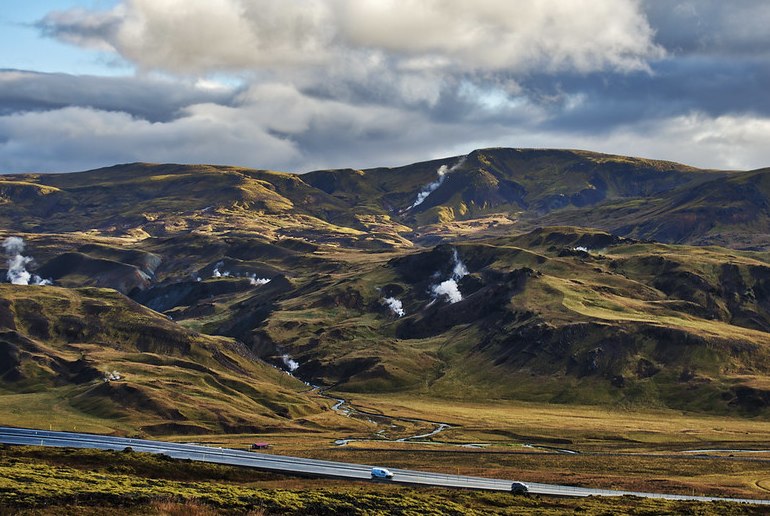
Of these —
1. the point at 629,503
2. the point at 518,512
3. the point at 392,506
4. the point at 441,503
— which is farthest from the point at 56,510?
the point at 629,503

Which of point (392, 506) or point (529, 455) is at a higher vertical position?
point (392, 506)

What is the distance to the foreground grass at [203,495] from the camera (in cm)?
7612

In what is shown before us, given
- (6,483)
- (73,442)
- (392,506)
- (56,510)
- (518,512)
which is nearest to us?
(56,510)

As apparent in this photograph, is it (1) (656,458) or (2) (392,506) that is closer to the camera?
(2) (392,506)

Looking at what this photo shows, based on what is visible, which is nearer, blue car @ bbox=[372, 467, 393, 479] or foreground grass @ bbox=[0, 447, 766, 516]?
foreground grass @ bbox=[0, 447, 766, 516]

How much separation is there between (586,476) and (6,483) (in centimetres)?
10188

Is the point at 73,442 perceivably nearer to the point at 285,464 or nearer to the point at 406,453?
the point at 285,464

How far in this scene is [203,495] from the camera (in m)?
83.8

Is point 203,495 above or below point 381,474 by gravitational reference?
above

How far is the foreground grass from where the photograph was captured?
76.1m

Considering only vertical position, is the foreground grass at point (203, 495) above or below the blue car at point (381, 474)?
above

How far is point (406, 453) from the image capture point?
196 m

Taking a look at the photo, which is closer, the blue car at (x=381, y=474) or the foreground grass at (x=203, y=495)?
the foreground grass at (x=203, y=495)

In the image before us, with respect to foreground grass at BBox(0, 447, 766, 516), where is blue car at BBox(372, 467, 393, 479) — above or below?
below
